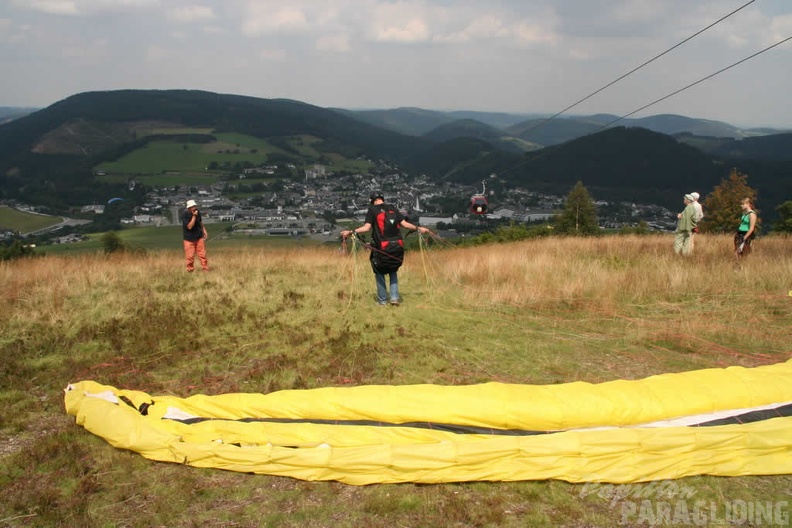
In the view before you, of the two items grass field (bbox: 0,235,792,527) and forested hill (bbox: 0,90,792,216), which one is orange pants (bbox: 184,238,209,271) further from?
forested hill (bbox: 0,90,792,216)

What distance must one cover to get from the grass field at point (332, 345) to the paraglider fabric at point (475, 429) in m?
0.13

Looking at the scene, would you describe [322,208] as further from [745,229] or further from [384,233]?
[384,233]

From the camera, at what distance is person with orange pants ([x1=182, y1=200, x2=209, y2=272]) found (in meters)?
10.4

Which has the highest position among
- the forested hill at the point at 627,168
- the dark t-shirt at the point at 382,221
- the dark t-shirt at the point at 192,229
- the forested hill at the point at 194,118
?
the forested hill at the point at 194,118

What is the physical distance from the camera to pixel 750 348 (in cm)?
662

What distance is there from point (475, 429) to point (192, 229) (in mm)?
8461

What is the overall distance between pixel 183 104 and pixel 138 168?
69226 mm

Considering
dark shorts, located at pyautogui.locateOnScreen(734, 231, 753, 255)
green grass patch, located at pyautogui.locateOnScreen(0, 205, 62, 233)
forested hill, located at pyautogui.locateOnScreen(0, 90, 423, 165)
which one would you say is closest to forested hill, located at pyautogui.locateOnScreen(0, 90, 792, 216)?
forested hill, located at pyautogui.locateOnScreen(0, 90, 423, 165)

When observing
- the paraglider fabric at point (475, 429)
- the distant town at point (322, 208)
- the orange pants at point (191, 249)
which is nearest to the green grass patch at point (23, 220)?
the distant town at point (322, 208)

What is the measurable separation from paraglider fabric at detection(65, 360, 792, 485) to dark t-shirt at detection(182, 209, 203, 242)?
6166 mm

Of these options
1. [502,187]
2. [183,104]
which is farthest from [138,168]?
[183,104]

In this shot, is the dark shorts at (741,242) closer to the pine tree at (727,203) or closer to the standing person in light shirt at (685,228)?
the standing person in light shirt at (685,228)

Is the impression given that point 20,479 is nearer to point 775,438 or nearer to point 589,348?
point 775,438

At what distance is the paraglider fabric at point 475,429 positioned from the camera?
3619 millimetres
